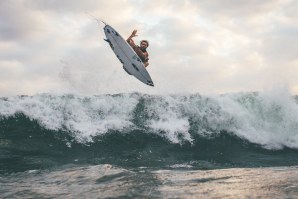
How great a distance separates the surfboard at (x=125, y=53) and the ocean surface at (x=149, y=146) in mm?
1342

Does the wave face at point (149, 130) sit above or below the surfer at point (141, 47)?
below

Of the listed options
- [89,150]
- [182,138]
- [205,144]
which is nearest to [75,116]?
[89,150]


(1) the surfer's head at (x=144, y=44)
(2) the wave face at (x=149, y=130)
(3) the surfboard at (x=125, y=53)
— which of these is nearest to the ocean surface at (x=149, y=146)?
(2) the wave face at (x=149, y=130)

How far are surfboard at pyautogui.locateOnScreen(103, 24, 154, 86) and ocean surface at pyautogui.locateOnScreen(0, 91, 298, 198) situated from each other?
4.40 feet

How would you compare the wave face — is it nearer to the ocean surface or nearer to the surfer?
the ocean surface

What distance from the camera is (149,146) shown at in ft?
37.8

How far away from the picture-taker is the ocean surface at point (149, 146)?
20.2 feet

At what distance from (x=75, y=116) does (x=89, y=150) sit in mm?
2523

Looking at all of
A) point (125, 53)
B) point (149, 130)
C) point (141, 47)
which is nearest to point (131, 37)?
point (141, 47)

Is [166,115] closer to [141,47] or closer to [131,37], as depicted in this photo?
[141,47]

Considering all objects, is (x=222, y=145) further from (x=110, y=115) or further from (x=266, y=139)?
(x=110, y=115)

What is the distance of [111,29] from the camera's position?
15.3 m

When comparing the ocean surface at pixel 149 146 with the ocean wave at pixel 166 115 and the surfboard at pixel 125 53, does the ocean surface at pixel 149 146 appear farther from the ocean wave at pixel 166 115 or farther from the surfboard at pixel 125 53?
the surfboard at pixel 125 53

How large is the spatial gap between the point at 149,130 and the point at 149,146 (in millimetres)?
1287
